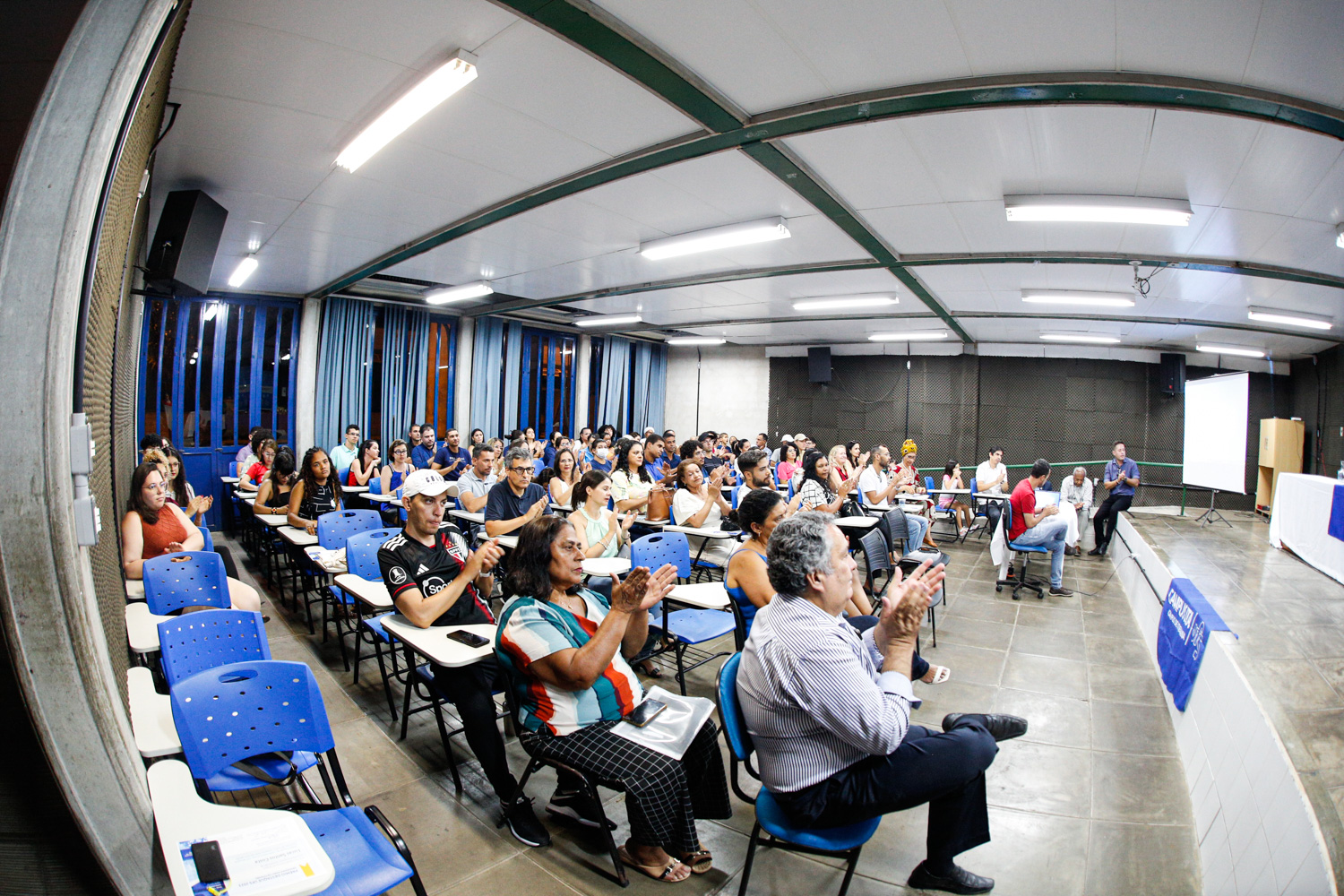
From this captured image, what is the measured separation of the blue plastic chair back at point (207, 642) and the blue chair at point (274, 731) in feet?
1.47

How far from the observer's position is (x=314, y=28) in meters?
2.44

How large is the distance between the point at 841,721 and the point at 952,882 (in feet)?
2.91

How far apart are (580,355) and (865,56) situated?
9842 mm

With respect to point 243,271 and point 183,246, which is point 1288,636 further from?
point 243,271

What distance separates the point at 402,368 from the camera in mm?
9227

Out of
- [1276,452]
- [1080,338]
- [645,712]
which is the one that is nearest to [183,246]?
[645,712]

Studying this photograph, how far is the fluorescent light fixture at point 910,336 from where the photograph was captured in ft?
33.3

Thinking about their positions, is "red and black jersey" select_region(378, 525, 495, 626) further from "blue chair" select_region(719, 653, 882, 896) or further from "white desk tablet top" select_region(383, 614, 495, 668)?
"blue chair" select_region(719, 653, 882, 896)

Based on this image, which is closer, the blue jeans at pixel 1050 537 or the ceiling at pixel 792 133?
the ceiling at pixel 792 133

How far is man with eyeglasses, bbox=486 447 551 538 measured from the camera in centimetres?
430

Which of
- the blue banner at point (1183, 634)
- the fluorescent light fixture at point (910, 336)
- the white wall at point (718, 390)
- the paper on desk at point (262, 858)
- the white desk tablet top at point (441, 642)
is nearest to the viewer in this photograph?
the paper on desk at point (262, 858)

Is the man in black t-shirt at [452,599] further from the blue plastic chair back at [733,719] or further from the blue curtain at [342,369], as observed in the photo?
the blue curtain at [342,369]

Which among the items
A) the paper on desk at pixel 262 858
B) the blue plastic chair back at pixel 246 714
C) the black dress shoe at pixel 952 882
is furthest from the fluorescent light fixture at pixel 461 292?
the black dress shoe at pixel 952 882

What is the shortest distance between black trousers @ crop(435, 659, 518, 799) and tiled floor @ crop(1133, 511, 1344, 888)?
2.50 m
